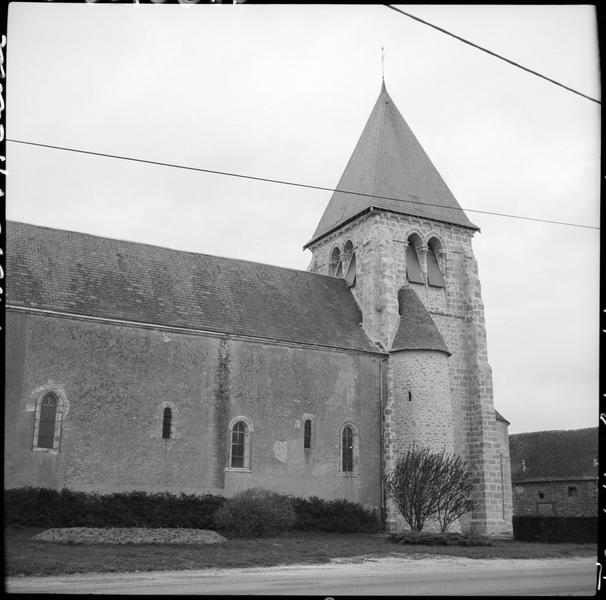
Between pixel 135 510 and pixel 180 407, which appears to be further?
pixel 180 407

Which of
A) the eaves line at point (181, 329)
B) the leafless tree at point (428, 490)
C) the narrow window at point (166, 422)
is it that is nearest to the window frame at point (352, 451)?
the leafless tree at point (428, 490)

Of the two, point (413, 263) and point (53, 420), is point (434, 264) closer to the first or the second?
point (413, 263)

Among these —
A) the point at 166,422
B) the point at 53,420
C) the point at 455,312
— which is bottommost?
the point at 166,422

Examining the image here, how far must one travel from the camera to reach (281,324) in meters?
28.3

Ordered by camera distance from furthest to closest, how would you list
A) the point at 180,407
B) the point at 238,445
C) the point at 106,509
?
the point at 238,445 < the point at 180,407 < the point at 106,509

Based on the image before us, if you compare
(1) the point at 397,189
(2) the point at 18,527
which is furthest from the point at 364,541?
(1) the point at 397,189

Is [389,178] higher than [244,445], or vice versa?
[389,178]

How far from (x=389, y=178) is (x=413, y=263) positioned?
422cm

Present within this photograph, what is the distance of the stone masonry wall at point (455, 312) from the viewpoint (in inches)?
1169

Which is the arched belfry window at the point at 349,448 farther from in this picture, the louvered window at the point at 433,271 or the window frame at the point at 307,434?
the louvered window at the point at 433,271

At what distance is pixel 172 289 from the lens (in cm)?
2725

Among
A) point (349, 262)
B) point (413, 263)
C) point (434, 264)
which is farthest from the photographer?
point (349, 262)

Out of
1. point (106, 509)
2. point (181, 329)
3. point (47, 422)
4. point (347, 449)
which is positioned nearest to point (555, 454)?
point (347, 449)

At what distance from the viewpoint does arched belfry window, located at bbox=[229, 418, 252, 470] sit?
2553cm
